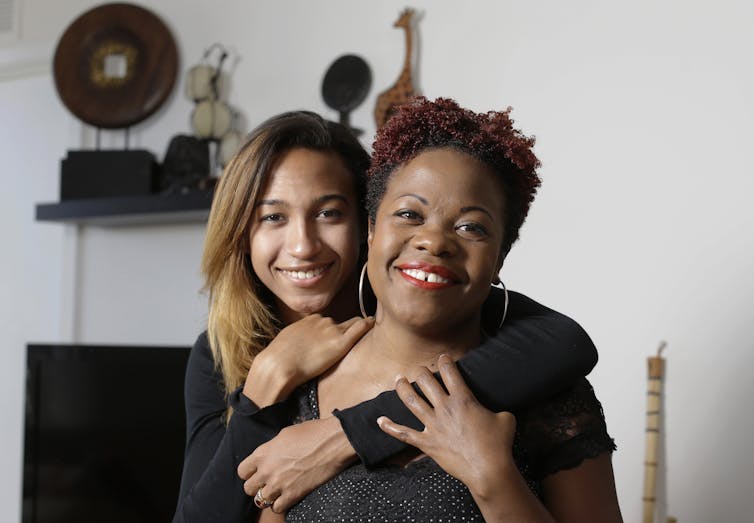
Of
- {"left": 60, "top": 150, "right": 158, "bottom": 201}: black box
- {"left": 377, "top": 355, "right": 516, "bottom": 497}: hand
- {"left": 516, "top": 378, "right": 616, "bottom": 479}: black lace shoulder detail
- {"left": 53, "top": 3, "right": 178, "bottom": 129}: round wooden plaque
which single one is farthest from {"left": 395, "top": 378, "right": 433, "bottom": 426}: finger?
{"left": 53, "top": 3, "right": 178, "bottom": 129}: round wooden plaque

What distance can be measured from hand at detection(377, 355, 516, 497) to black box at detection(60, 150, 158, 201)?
2165 mm

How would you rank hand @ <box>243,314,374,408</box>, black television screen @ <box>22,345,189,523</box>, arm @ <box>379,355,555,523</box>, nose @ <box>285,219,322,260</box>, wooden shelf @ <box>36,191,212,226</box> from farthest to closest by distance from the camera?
wooden shelf @ <box>36,191,212,226</box> < black television screen @ <box>22,345,189,523</box> < nose @ <box>285,219,322,260</box> < hand @ <box>243,314,374,408</box> < arm @ <box>379,355,555,523</box>

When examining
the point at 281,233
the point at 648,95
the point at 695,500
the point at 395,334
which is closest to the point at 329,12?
the point at 648,95

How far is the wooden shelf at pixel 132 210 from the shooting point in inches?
116

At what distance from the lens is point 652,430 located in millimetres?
2252

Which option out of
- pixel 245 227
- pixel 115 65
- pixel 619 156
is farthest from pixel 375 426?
pixel 115 65

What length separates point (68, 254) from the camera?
3.37 metres

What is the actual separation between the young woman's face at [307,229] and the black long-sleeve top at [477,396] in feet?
0.98

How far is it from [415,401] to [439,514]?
132 mm

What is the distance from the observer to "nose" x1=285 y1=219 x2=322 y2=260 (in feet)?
5.15

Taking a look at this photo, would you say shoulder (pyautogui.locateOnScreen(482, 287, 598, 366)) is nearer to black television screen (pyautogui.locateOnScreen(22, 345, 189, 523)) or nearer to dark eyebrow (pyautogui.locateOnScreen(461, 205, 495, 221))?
dark eyebrow (pyautogui.locateOnScreen(461, 205, 495, 221))

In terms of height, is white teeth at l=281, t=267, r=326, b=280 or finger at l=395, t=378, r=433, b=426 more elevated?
white teeth at l=281, t=267, r=326, b=280

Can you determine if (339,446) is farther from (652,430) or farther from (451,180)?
(652,430)

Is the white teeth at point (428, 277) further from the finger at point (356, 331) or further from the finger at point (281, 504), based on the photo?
the finger at point (281, 504)
